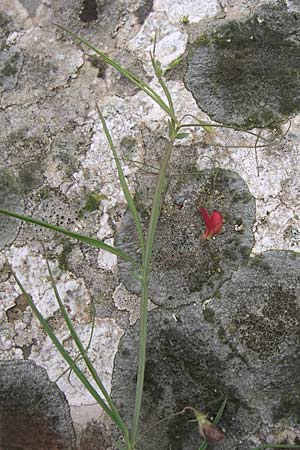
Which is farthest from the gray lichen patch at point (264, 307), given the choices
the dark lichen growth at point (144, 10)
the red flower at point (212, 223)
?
the dark lichen growth at point (144, 10)

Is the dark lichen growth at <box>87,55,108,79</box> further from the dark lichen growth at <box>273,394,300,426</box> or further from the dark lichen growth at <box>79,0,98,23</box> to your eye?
the dark lichen growth at <box>273,394,300,426</box>

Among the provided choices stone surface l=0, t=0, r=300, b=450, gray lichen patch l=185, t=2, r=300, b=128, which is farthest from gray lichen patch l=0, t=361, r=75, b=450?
gray lichen patch l=185, t=2, r=300, b=128

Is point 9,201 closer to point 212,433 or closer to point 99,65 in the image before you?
point 99,65

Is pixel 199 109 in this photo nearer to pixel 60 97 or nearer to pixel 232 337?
pixel 60 97

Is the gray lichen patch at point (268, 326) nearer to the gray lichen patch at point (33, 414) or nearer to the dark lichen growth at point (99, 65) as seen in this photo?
the gray lichen patch at point (33, 414)

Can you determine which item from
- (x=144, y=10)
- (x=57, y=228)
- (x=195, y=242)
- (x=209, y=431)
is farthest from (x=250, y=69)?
(x=209, y=431)

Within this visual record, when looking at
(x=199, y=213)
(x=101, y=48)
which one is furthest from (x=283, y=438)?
(x=101, y=48)

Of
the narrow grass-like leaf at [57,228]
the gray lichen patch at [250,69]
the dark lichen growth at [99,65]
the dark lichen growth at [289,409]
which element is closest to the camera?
the narrow grass-like leaf at [57,228]
